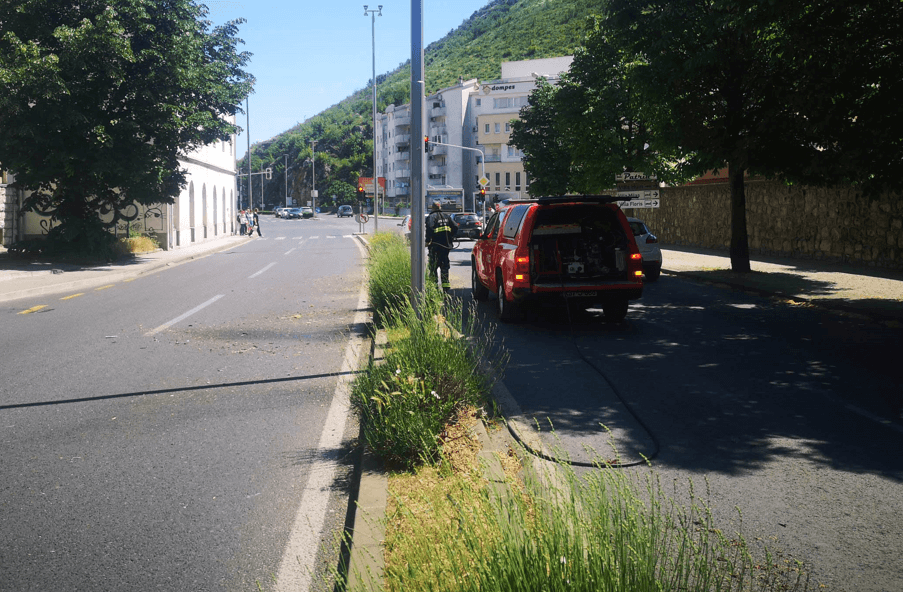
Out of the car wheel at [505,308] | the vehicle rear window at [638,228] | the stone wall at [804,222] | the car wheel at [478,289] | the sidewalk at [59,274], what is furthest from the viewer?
the stone wall at [804,222]

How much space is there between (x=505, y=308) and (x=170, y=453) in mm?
7538

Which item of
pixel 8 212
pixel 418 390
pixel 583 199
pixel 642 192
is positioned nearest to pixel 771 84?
pixel 583 199

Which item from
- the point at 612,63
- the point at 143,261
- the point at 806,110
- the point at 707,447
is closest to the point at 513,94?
the point at 612,63

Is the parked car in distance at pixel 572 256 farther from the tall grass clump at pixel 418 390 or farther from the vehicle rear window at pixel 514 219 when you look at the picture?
the tall grass clump at pixel 418 390

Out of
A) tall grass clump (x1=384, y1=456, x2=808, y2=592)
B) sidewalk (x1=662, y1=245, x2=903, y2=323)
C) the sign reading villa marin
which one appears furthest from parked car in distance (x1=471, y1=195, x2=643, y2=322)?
the sign reading villa marin

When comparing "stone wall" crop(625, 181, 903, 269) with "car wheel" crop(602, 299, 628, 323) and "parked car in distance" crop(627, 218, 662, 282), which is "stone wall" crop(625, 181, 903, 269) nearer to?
"parked car in distance" crop(627, 218, 662, 282)

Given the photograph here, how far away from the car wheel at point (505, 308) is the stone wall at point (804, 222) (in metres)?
7.54

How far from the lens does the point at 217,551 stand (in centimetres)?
424

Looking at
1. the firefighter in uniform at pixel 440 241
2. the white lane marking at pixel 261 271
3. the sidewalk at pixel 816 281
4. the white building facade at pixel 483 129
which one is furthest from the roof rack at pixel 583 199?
the white building facade at pixel 483 129

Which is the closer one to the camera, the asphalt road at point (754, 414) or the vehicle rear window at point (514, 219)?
the asphalt road at point (754, 414)

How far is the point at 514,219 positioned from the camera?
527 inches

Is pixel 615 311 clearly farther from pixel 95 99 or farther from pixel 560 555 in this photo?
pixel 95 99

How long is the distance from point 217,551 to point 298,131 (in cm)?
20094

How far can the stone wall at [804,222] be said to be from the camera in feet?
69.3
